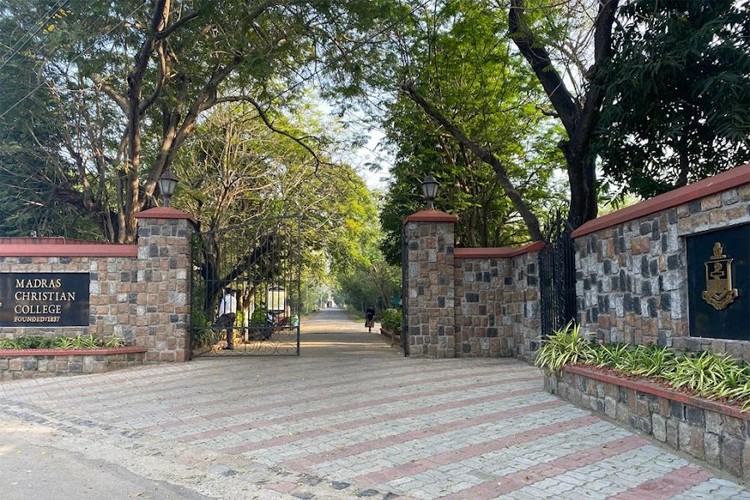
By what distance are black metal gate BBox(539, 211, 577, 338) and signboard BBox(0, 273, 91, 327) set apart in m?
8.23

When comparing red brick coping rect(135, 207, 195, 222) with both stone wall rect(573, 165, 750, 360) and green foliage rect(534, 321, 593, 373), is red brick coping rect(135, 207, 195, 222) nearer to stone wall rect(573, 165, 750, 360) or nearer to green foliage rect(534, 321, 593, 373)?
green foliage rect(534, 321, 593, 373)

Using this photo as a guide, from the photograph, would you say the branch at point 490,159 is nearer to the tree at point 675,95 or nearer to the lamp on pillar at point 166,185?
the tree at point 675,95

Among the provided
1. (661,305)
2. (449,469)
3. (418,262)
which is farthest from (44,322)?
(661,305)

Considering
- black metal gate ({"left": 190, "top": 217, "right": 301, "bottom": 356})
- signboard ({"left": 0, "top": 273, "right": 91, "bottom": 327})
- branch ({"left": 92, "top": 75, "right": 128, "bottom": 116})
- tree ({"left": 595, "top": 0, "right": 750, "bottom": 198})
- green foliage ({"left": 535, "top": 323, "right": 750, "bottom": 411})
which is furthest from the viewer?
branch ({"left": 92, "top": 75, "right": 128, "bottom": 116})

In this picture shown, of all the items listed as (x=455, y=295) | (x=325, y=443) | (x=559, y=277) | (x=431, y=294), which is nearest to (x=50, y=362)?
(x=325, y=443)

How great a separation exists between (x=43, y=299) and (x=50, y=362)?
4.27 ft

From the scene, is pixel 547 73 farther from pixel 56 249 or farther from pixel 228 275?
pixel 56 249

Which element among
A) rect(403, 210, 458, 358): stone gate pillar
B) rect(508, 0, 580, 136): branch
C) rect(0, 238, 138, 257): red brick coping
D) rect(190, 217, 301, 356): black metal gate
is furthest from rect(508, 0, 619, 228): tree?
rect(0, 238, 138, 257): red brick coping

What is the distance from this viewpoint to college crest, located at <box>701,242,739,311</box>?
503cm

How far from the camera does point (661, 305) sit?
20.1 ft

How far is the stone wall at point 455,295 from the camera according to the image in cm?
1127

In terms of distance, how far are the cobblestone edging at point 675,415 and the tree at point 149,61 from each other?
801 centimetres

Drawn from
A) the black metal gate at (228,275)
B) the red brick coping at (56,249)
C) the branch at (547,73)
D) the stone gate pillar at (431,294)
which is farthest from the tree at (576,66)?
the red brick coping at (56,249)

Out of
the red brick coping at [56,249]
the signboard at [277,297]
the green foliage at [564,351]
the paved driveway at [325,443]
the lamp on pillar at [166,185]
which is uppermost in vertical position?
the lamp on pillar at [166,185]
